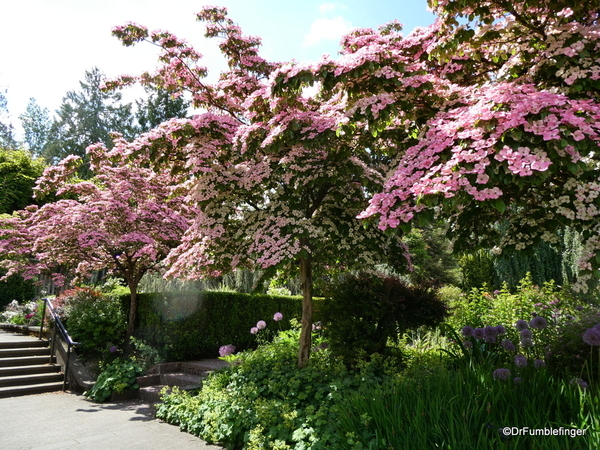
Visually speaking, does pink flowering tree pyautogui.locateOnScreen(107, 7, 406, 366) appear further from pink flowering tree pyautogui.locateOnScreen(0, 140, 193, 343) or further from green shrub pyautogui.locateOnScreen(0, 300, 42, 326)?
green shrub pyautogui.locateOnScreen(0, 300, 42, 326)

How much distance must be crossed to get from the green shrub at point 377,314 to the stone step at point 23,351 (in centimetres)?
681

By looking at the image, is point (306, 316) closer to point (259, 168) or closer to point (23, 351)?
point (259, 168)

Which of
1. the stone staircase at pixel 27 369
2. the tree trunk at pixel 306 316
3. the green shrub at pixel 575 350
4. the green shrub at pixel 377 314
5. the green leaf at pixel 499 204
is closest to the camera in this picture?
the green leaf at pixel 499 204

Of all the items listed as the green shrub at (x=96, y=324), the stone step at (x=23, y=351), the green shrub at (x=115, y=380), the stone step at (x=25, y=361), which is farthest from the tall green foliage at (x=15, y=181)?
the green shrub at (x=115, y=380)

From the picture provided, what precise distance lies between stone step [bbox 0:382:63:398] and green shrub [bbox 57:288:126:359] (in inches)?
27.9

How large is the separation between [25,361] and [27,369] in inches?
16.1

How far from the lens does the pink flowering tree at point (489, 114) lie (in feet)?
8.48

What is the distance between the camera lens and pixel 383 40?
12.9 feet

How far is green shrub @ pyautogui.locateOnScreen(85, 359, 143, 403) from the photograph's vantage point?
21.4ft

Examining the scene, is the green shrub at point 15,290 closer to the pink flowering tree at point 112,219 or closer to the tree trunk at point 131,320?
the pink flowering tree at point 112,219

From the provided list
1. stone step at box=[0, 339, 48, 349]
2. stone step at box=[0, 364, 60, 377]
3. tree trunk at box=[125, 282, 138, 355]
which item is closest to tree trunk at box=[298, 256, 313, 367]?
tree trunk at box=[125, 282, 138, 355]

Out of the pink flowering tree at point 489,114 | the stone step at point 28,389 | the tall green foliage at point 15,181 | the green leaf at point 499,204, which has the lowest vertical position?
the stone step at point 28,389

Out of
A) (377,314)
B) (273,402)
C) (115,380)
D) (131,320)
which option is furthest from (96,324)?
(377,314)

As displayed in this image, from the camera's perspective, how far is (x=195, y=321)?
8305 mm
